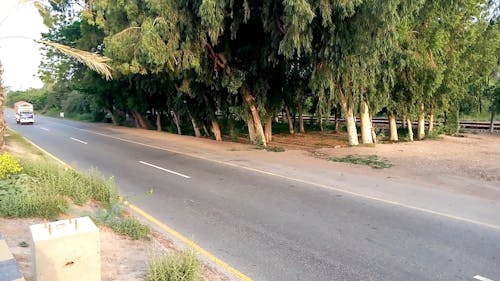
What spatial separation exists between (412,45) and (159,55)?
473 inches

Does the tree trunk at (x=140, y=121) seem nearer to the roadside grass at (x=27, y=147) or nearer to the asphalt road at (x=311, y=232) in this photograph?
the roadside grass at (x=27, y=147)

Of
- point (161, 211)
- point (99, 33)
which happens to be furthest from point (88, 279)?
point (99, 33)

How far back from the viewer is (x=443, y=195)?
10.3 m

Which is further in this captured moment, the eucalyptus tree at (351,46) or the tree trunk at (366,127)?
the tree trunk at (366,127)

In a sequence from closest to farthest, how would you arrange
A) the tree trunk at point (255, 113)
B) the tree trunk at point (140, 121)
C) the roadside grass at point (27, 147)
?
the roadside grass at point (27, 147)
the tree trunk at point (255, 113)
the tree trunk at point (140, 121)

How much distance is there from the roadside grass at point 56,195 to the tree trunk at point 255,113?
11.8 meters

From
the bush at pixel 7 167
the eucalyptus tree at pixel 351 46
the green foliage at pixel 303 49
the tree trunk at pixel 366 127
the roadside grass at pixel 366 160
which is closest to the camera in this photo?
the bush at pixel 7 167

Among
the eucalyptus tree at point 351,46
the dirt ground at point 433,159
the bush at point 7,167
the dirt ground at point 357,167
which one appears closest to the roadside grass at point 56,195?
the bush at point 7,167

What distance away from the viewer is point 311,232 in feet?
24.1

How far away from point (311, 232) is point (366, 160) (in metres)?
8.86

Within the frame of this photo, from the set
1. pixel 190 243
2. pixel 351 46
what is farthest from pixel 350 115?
pixel 190 243

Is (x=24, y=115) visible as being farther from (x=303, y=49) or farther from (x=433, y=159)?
(x=433, y=159)

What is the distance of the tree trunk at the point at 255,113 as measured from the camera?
21109 mm

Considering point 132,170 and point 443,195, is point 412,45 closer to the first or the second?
point 443,195
